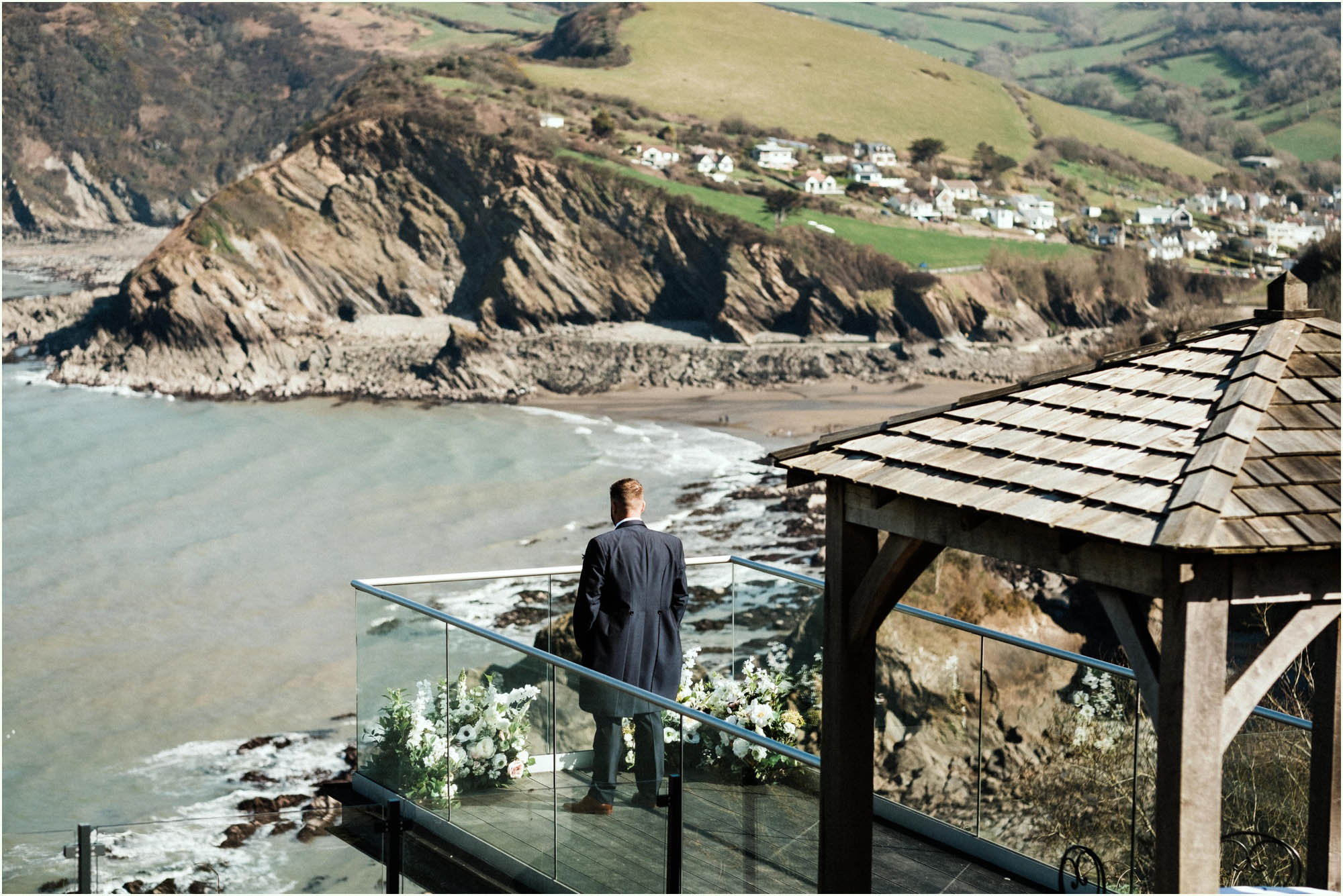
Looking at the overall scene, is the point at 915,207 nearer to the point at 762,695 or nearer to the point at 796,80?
the point at 796,80

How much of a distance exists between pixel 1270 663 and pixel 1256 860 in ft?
7.42

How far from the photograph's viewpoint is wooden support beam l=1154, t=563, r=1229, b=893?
3.54 meters

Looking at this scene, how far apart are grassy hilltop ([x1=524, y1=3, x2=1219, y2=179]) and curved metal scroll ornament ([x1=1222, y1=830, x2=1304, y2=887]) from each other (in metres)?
48.1

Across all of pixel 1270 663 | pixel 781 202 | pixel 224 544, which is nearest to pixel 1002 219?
pixel 781 202

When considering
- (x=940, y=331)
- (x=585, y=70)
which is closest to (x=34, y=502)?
(x=940, y=331)

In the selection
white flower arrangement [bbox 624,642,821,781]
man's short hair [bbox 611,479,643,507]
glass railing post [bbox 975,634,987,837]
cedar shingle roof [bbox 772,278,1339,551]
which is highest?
cedar shingle roof [bbox 772,278,1339,551]

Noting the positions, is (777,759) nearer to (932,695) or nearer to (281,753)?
(932,695)

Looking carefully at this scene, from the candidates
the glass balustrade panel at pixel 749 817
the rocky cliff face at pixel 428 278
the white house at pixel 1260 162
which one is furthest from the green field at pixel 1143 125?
the glass balustrade panel at pixel 749 817

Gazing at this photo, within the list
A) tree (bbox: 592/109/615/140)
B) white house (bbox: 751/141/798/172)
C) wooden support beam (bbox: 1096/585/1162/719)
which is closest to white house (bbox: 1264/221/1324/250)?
white house (bbox: 751/141/798/172)

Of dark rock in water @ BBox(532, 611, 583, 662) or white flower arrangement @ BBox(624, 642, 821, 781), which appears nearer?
white flower arrangement @ BBox(624, 642, 821, 781)

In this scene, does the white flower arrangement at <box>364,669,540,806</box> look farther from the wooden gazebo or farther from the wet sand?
the wet sand

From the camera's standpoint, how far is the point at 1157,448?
391 cm

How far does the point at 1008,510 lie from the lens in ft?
12.8

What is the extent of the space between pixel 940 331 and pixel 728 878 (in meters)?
37.5
